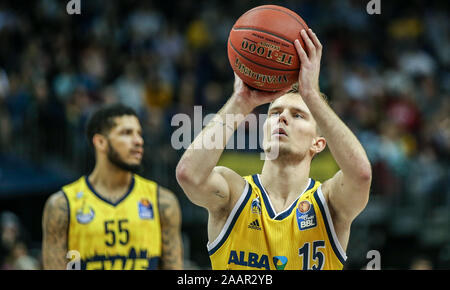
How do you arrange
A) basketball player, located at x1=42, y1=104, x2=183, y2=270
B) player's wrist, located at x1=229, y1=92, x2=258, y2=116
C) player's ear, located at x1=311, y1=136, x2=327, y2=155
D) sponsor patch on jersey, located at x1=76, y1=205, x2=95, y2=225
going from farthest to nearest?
sponsor patch on jersey, located at x1=76, y1=205, x2=95, y2=225 < basketball player, located at x1=42, y1=104, x2=183, y2=270 < player's ear, located at x1=311, y1=136, x2=327, y2=155 < player's wrist, located at x1=229, y1=92, x2=258, y2=116

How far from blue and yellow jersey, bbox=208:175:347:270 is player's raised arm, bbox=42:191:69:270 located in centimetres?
228

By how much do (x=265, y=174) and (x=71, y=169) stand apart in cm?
670

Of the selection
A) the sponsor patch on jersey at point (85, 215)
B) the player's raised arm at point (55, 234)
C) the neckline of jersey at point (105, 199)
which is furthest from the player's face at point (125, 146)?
the player's raised arm at point (55, 234)

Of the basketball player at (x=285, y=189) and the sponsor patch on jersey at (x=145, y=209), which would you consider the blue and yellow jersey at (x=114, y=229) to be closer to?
the sponsor patch on jersey at (x=145, y=209)

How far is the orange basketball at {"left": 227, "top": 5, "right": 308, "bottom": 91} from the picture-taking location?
4035 mm

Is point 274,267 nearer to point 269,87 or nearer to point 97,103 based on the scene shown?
point 269,87

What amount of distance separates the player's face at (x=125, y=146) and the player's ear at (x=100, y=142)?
59 mm

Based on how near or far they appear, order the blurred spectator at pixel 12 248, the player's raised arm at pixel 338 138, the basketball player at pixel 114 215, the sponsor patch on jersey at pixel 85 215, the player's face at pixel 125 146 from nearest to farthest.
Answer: the player's raised arm at pixel 338 138
the basketball player at pixel 114 215
the sponsor patch on jersey at pixel 85 215
the player's face at pixel 125 146
the blurred spectator at pixel 12 248

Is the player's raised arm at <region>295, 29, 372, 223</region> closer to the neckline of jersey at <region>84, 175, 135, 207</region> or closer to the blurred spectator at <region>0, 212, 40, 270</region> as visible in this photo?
the neckline of jersey at <region>84, 175, 135, 207</region>

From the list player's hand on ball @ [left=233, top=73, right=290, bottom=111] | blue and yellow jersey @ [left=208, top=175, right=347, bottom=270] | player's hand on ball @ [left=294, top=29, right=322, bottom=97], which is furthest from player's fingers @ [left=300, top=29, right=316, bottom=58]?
blue and yellow jersey @ [left=208, top=175, right=347, bottom=270]

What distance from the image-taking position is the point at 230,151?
10469 mm

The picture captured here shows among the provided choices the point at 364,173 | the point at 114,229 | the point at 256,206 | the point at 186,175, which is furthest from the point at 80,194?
the point at 364,173

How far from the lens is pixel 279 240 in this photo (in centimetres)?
425

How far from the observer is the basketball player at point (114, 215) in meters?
6.17
